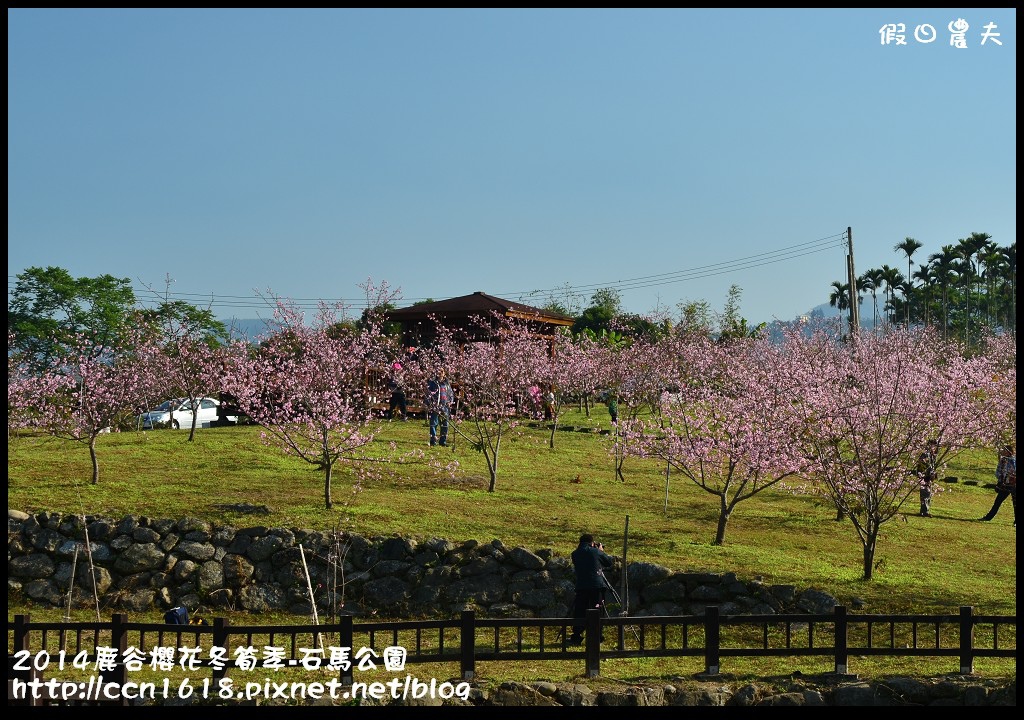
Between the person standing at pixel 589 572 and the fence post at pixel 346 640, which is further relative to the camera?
the person standing at pixel 589 572

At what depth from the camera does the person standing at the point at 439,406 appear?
29438 mm

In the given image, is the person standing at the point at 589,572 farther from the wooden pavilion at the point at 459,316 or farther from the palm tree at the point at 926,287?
the palm tree at the point at 926,287

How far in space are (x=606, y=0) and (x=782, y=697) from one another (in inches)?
361

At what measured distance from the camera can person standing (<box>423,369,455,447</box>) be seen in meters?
29.4

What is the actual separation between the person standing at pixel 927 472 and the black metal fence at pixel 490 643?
19.8ft

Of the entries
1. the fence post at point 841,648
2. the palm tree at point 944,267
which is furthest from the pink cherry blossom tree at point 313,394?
the palm tree at point 944,267

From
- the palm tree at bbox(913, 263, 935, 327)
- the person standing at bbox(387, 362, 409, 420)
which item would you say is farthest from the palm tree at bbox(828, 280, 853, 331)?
the person standing at bbox(387, 362, 409, 420)

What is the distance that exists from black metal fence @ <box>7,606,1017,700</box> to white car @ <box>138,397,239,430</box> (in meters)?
24.6

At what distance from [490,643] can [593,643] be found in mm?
3307

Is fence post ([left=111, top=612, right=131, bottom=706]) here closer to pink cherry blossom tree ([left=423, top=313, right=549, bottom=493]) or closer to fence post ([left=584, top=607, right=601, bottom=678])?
fence post ([left=584, top=607, right=601, bottom=678])

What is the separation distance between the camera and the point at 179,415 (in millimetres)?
43125

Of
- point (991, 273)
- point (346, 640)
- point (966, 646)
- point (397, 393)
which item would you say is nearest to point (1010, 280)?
point (991, 273)

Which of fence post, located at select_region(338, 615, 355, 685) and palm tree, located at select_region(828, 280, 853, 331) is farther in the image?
palm tree, located at select_region(828, 280, 853, 331)
